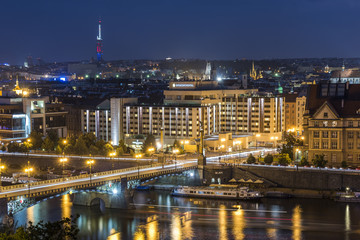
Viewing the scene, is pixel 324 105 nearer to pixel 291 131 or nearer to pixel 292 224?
pixel 292 224

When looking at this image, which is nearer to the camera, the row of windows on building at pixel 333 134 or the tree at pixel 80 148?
the row of windows on building at pixel 333 134

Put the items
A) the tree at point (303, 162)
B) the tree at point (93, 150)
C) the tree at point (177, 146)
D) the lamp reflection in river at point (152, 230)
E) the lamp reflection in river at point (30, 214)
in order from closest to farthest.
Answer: the lamp reflection in river at point (152, 230)
the lamp reflection in river at point (30, 214)
the tree at point (303, 162)
the tree at point (177, 146)
the tree at point (93, 150)

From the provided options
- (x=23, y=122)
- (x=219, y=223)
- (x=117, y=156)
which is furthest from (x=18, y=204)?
(x=23, y=122)

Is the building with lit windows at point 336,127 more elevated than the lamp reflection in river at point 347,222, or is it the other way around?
the building with lit windows at point 336,127

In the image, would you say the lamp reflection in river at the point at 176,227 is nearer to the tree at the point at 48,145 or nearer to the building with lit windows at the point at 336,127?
the building with lit windows at the point at 336,127

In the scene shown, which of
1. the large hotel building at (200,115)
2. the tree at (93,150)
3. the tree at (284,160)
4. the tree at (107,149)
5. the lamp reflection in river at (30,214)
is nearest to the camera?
the lamp reflection in river at (30,214)

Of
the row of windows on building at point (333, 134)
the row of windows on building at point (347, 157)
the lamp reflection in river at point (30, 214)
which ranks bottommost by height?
the lamp reflection in river at point (30, 214)

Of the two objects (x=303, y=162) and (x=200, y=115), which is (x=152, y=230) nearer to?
(x=303, y=162)

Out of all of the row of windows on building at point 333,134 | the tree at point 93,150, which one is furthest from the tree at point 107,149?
the row of windows on building at point 333,134

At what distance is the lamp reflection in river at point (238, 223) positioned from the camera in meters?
47.0

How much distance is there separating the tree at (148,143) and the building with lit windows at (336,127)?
57.8ft

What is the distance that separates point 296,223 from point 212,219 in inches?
225

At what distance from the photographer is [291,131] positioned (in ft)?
299

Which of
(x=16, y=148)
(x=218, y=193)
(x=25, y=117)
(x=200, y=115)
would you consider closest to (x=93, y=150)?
(x=16, y=148)
